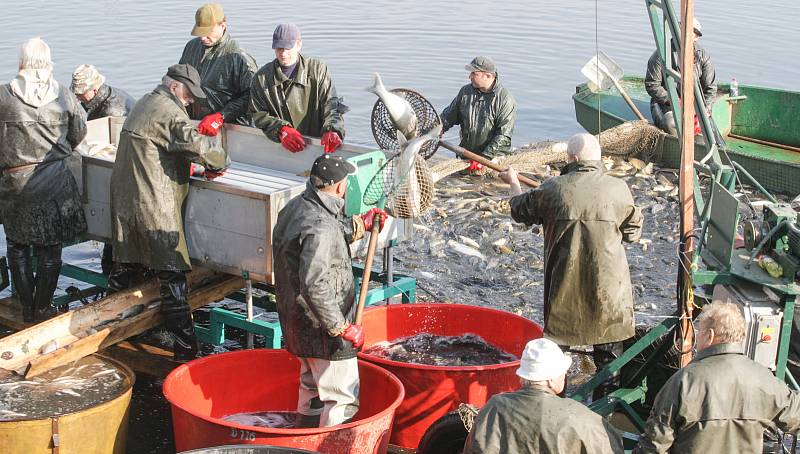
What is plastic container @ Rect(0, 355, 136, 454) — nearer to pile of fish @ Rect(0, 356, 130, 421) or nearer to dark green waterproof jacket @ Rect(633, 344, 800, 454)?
pile of fish @ Rect(0, 356, 130, 421)

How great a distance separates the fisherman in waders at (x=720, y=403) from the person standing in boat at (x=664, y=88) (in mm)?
9272

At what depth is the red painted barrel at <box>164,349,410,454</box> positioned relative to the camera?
6082 mm

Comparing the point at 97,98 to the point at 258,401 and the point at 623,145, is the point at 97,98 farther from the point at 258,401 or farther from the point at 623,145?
the point at 623,145

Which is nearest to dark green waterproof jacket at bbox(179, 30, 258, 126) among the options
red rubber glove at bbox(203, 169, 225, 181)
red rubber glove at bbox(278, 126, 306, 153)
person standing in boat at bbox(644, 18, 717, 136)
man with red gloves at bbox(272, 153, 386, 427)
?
red rubber glove at bbox(278, 126, 306, 153)

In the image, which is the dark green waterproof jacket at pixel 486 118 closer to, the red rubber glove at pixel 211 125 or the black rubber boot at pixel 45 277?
the red rubber glove at pixel 211 125

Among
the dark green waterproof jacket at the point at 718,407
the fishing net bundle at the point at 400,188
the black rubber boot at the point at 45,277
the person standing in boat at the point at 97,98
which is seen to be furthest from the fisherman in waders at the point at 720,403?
the person standing in boat at the point at 97,98

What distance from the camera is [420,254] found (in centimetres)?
1150

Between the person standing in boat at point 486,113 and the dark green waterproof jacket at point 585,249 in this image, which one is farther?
the person standing in boat at point 486,113

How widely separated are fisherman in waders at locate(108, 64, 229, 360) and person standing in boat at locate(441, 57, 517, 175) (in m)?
5.02

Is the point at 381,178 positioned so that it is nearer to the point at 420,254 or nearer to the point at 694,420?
the point at 694,420

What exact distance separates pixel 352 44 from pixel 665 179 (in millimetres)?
12744

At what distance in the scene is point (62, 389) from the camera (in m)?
6.82

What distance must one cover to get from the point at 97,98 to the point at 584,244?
5.24 metres

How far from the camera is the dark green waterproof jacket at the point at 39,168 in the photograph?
318 inches
